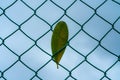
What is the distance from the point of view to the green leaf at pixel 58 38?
4.52 ft

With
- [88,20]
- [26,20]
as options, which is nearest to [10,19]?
[26,20]

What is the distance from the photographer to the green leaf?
138 centimetres

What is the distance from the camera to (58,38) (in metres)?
1.38

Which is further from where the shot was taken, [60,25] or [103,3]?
[103,3]

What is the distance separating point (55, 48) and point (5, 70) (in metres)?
0.41

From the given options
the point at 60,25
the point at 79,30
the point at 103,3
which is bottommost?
the point at 60,25

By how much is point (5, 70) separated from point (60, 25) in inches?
19.0

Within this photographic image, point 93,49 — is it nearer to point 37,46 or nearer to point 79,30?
point 79,30

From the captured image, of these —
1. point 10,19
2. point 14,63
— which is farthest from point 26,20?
point 14,63

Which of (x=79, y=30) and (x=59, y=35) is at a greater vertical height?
(x=79, y=30)

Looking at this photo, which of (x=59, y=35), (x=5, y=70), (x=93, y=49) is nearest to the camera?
(x=59, y=35)

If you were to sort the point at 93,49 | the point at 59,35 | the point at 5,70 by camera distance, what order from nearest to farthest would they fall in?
1. the point at 59,35
2. the point at 5,70
3. the point at 93,49

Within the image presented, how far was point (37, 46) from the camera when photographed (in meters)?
1.72

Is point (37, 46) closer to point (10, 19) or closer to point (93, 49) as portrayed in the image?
Answer: point (10, 19)
